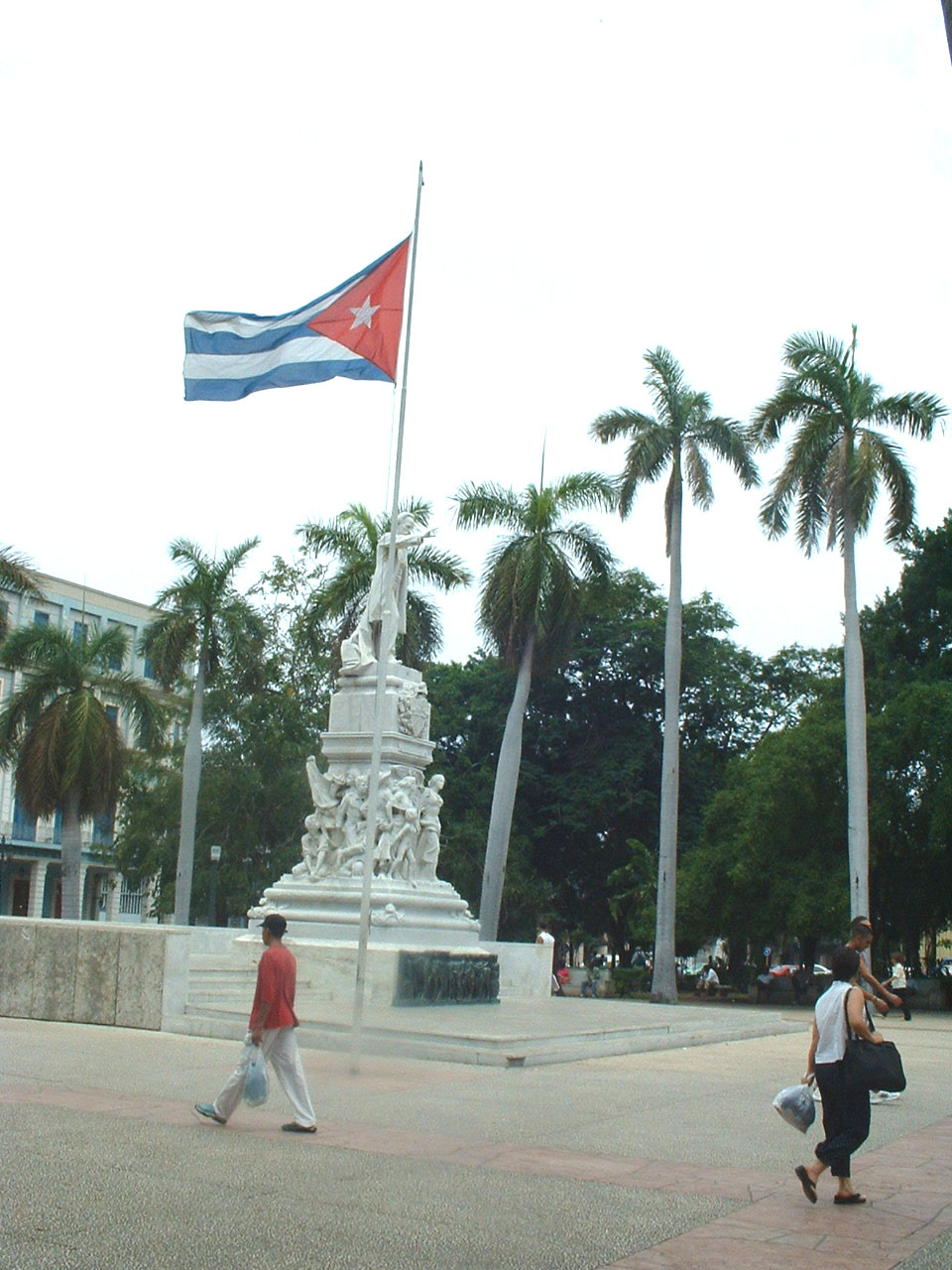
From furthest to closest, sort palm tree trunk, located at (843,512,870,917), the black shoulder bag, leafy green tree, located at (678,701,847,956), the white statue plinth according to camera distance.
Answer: leafy green tree, located at (678,701,847,956) < palm tree trunk, located at (843,512,870,917) < the white statue plinth < the black shoulder bag

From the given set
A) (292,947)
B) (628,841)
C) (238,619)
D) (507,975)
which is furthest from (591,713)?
(292,947)

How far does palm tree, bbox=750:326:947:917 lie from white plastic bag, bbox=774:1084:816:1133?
87.2ft

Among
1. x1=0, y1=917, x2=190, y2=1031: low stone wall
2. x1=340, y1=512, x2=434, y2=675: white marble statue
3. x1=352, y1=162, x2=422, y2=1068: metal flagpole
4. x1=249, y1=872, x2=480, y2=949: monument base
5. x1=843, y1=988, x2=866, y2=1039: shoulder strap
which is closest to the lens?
x1=843, y1=988, x2=866, y2=1039: shoulder strap

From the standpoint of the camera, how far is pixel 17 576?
109 feet

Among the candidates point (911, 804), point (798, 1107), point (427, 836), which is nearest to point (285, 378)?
point (427, 836)

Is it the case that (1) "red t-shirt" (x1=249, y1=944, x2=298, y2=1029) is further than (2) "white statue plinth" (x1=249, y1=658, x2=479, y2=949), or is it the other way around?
(2) "white statue plinth" (x1=249, y1=658, x2=479, y2=949)

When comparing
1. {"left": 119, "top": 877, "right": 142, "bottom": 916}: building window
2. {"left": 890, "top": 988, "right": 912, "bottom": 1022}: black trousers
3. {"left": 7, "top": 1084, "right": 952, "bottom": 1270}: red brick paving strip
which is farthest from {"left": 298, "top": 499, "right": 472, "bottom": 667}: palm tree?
{"left": 119, "top": 877, "right": 142, "bottom": 916}: building window

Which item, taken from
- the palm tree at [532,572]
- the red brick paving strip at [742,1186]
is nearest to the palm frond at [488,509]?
the palm tree at [532,572]

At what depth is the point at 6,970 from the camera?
58.0ft

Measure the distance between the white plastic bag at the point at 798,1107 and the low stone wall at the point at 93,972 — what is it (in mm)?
10182

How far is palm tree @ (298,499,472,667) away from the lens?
38.6m

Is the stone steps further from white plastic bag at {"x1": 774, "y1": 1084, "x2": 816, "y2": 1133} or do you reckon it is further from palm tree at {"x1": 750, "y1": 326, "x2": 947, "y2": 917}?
palm tree at {"x1": 750, "y1": 326, "x2": 947, "y2": 917}

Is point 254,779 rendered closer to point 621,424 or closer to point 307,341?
point 621,424

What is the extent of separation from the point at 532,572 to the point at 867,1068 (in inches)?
1144
